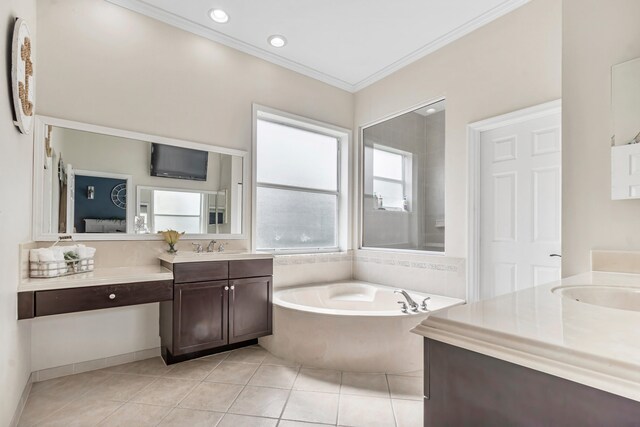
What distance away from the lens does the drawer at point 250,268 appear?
2688 millimetres

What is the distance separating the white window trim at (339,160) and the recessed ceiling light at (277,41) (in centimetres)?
60

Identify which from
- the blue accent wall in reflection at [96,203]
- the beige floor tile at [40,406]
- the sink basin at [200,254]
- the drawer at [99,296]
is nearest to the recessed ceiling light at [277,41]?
the blue accent wall in reflection at [96,203]

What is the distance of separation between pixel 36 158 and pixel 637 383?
3034 mm

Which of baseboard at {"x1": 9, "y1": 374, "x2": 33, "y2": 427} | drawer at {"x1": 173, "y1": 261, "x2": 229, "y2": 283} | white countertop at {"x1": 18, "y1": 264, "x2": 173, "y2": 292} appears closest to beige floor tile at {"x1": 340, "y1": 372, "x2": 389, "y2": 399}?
drawer at {"x1": 173, "y1": 261, "x2": 229, "y2": 283}

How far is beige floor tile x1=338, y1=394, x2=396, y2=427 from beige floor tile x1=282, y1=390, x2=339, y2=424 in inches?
2.0

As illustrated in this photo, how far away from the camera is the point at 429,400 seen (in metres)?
0.70

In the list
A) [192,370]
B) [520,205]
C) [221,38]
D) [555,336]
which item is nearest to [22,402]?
[192,370]

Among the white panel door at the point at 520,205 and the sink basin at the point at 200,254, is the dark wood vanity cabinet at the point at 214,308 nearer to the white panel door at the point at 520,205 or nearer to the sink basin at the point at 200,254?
the sink basin at the point at 200,254

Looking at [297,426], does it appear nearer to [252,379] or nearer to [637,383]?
[252,379]

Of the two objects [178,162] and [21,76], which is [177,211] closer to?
[178,162]

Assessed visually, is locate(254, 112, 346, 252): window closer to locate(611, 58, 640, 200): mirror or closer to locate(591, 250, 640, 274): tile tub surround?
locate(591, 250, 640, 274): tile tub surround

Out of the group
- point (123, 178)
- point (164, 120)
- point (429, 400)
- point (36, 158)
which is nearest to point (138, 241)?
point (123, 178)

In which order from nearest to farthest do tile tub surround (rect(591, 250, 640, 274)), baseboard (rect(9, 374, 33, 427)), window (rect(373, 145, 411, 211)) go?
tile tub surround (rect(591, 250, 640, 274)), baseboard (rect(9, 374, 33, 427)), window (rect(373, 145, 411, 211))

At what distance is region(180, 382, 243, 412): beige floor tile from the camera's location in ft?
6.48
